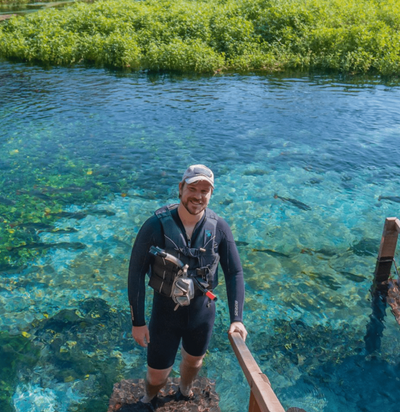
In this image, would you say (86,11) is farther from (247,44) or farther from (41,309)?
(41,309)

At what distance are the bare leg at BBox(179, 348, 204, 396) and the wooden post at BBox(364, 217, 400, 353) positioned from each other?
3.00 metres

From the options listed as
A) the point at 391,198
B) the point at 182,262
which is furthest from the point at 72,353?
the point at 391,198

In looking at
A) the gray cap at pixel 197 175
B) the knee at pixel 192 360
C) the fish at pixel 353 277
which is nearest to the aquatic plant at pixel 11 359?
the knee at pixel 192 360

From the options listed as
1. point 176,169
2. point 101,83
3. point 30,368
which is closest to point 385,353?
point 30,368

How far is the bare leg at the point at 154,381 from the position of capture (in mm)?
4875

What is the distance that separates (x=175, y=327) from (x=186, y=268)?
77cm

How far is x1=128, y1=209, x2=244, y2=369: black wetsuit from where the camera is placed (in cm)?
434

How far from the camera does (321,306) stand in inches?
297

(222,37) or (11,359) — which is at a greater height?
(222,37)

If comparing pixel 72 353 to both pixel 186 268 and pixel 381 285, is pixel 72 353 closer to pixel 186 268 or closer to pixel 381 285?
pixel 186 268

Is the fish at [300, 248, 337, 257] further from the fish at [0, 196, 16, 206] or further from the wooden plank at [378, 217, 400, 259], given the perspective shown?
the fish at [0, 196, 16, 206]

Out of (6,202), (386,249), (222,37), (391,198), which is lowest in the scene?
(391,198)

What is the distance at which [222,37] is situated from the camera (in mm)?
24562

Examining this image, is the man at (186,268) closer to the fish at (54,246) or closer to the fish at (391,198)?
the fish at (54,246)
